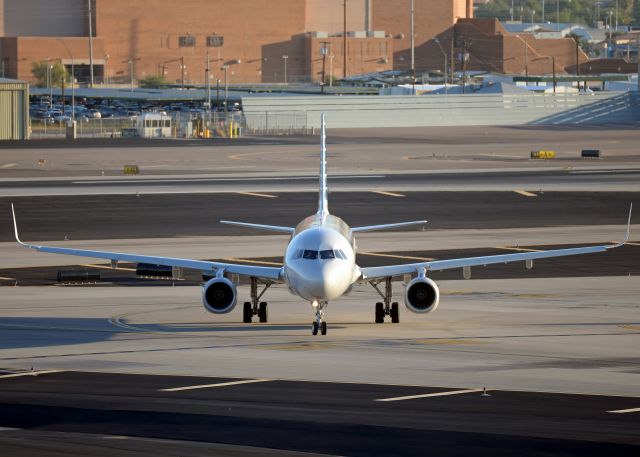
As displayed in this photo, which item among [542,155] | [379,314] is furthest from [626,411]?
[542,155]

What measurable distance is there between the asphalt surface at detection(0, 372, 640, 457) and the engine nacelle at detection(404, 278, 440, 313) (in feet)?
24.5

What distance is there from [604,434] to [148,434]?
370 inches

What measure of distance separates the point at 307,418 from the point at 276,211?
54.1 meters

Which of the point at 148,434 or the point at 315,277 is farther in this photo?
the point at 315,277

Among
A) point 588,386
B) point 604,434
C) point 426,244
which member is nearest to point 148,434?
point 604,434

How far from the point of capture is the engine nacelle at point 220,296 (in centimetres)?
4188

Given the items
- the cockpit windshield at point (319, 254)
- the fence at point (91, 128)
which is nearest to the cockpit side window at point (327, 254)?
the cockpit windshield at point (319, 254)

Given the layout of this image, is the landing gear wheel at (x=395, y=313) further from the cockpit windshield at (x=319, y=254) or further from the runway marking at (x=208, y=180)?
the runway marking at (x=208, y=180)

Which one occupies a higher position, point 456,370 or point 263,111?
point 263,111

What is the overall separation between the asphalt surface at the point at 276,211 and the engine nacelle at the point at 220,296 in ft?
101

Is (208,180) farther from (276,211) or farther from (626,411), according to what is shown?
(626,411)

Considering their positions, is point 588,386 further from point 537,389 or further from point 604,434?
point 604,434

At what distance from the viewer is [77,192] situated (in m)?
96.7

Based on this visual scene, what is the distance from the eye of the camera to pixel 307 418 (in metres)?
29.9
